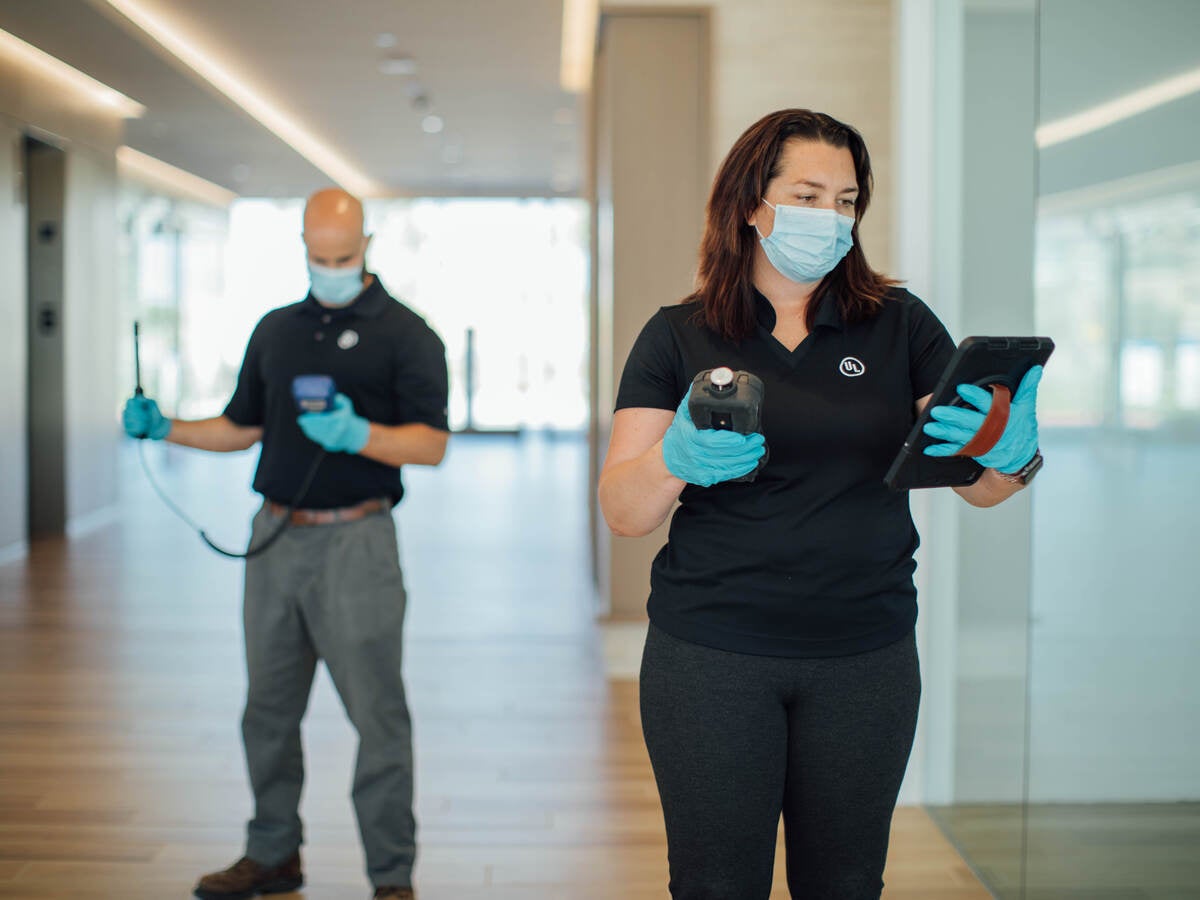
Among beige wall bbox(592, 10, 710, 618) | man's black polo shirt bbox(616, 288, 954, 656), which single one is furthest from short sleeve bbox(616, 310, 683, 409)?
beige wall bbox(592, 10, 710, 618)

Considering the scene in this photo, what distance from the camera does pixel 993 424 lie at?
140 centimetres

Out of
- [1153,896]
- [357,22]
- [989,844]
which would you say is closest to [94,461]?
[357,22]

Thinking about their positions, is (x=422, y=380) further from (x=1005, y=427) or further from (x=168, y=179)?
(x=168, y=179)

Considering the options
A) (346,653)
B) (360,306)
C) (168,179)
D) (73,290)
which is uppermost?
(168,179)

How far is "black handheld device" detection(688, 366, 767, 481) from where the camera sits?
49.5 inches

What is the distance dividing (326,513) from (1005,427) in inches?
59.8

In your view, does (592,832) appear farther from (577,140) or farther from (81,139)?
(577,140)

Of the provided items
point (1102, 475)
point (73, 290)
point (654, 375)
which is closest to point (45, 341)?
point (73, 290)

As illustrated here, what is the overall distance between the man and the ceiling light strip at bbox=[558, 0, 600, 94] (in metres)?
2.79

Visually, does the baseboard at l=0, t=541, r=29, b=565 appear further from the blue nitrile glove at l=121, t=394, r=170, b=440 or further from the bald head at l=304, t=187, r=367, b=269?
the bald head at l=304, t=187, r=367, b=269

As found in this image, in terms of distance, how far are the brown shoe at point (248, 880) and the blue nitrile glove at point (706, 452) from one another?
174 centimetres

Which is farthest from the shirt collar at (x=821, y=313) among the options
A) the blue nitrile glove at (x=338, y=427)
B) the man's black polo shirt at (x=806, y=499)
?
the blue nitrile glove at (x=338, y=427)

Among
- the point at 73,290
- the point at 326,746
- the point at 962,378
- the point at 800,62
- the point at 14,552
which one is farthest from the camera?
the point at 73,290

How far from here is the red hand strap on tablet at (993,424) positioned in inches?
54.9
